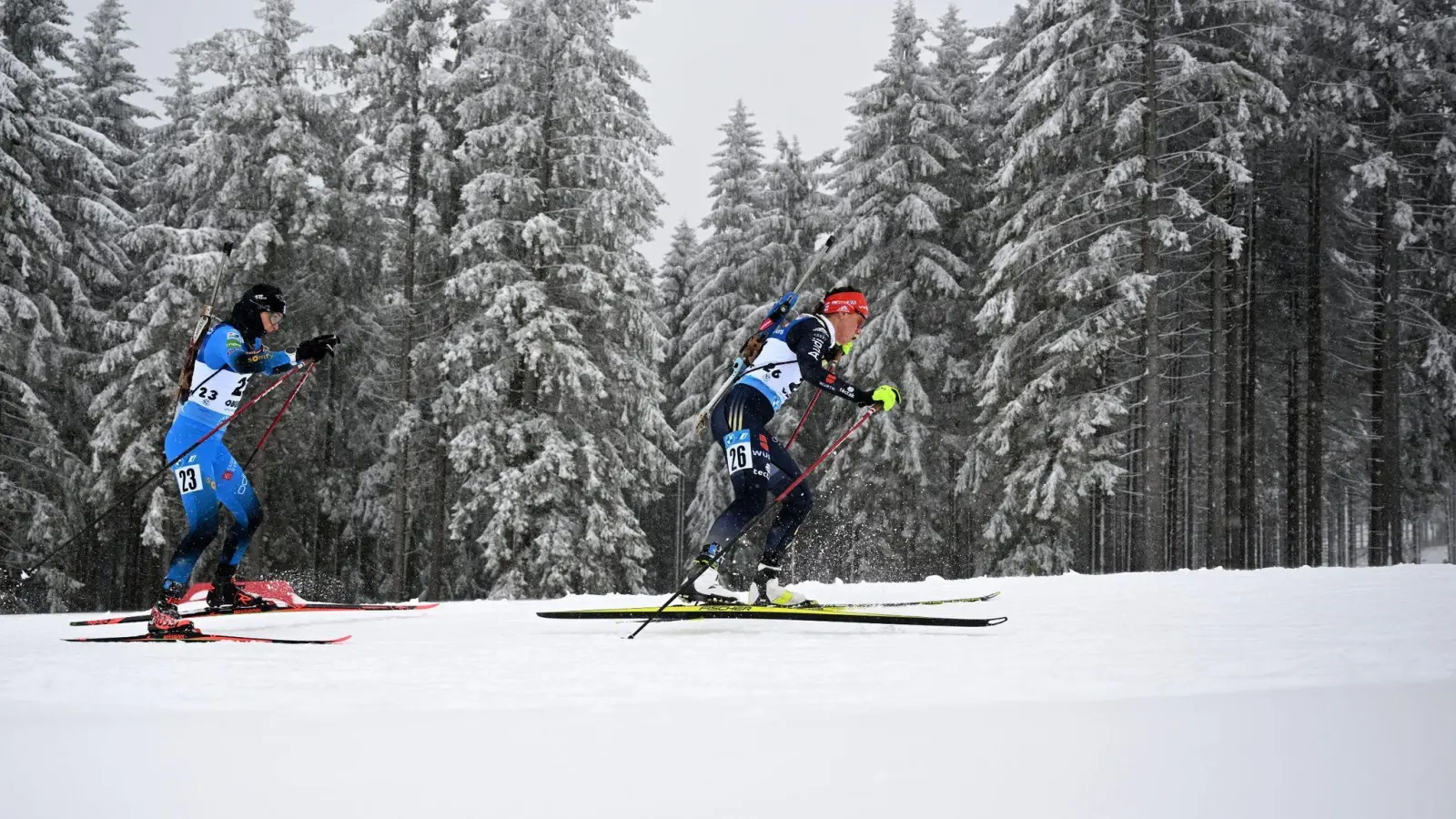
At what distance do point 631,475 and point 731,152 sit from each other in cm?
1309

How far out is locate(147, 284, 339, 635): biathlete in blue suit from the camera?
20.4 ft

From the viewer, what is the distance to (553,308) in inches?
658

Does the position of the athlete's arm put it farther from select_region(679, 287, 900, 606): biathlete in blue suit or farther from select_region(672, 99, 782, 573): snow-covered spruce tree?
select_region(672, 99, 782, 573): snow-covered spruce tree

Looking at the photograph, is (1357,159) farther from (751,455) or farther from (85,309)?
(85,309)

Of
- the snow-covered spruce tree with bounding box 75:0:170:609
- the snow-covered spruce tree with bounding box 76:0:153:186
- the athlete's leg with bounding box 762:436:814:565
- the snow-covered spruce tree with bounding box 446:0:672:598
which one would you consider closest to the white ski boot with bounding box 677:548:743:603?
the athlete's leg with bounding box 762:436:814:565

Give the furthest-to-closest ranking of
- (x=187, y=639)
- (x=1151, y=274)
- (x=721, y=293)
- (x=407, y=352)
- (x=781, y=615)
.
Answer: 1. (x=721, y=293)
2. (x=407, y=352)
3. (x=1151, y=274)
4. (x=781, y=615)
5. (x=187, y=639)

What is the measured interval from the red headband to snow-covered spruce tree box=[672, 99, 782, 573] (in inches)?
613

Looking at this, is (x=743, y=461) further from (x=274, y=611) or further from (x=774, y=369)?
(x=274, y=611)

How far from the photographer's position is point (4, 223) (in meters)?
16.0

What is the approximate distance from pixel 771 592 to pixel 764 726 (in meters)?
3.31

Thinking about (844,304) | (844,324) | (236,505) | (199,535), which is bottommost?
(199,535)

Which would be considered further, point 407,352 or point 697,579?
point 407,352

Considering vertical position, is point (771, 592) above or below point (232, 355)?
below

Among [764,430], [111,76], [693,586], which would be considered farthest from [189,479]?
[111,76]
